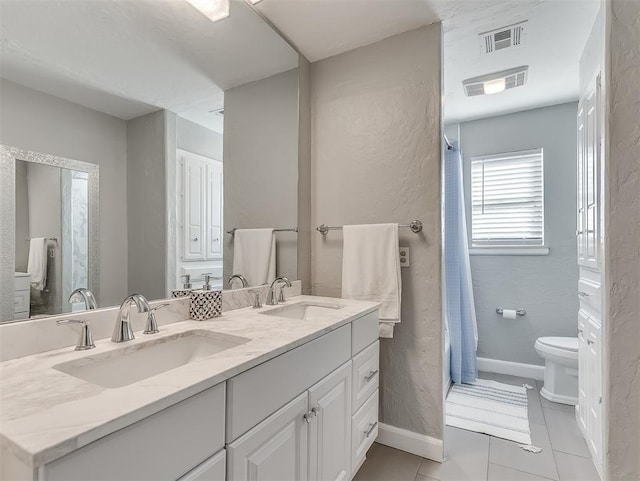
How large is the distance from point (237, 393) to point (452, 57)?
7.45 feet

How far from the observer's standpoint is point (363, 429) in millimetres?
1603

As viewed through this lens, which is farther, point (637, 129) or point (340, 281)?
point (340, 281)

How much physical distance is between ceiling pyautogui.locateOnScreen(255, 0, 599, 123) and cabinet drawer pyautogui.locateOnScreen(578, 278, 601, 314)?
4.54 feet

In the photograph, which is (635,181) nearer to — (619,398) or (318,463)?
(619,398)

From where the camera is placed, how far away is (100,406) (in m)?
0.64

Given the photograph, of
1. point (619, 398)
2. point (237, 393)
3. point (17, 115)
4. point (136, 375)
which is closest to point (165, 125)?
point (17, 115)

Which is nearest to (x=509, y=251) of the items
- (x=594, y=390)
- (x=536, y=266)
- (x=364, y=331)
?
(x=536, y=266)

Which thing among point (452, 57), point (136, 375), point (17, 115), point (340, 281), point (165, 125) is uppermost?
point (452, 57)

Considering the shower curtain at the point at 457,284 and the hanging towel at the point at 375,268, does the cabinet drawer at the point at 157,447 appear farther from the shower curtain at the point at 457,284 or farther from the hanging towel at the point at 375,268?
the shower curtain at the point at 457,284

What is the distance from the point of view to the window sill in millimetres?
2871

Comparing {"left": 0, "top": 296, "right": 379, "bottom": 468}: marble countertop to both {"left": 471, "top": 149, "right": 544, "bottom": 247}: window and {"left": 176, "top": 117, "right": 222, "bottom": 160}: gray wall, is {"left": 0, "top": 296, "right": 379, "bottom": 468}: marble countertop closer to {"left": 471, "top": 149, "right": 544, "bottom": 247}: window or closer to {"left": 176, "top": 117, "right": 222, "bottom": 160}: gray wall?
{"left": 176, "top": 117, "right": 222, "bottom": 160}: gray wall

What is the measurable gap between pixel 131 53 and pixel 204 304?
3.24 ft

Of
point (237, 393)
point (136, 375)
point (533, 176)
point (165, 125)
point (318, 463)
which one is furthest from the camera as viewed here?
point (533, 176)

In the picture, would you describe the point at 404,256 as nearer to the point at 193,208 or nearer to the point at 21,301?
the point at 193,208
